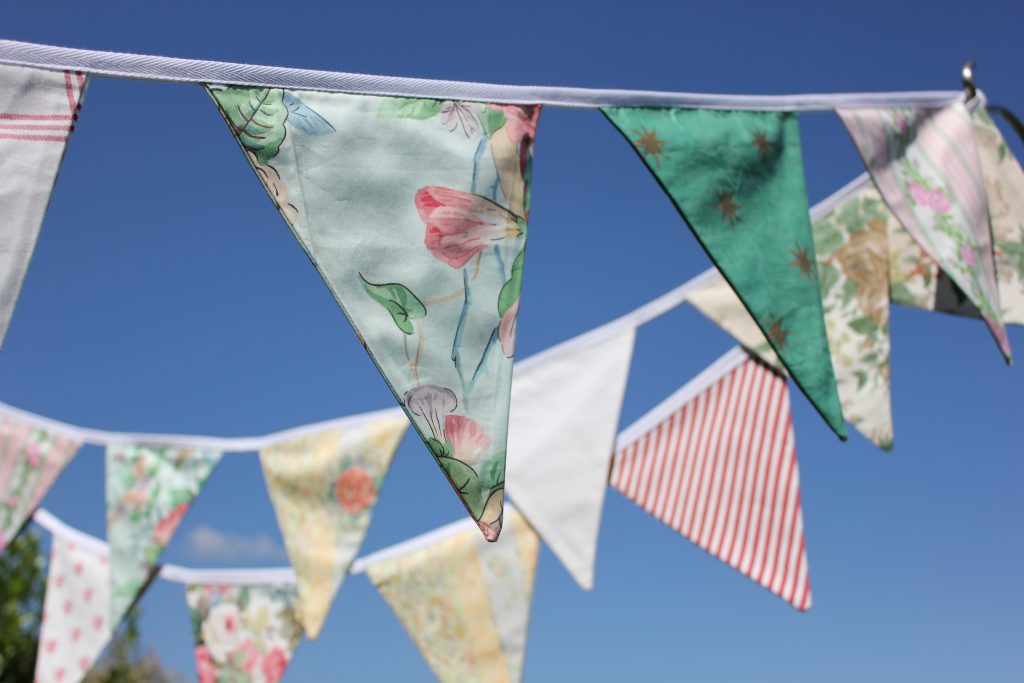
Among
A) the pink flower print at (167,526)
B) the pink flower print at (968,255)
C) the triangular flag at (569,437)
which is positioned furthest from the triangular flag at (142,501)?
Answer: the pink flower print at (968,255)

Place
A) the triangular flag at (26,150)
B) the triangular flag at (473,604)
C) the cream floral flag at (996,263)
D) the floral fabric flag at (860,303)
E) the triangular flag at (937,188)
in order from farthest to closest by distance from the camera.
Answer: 1. the triangular flag at (473,604)
2. the cream floral flag at (996,263)
3. the floral fabric flag at (860,303)
4. the triangular flag at (937,188)
5. the triangular flag at (26,150)

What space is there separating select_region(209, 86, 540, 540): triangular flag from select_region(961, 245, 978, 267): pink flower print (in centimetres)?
124

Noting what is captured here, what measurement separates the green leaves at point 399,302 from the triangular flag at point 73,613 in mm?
2424

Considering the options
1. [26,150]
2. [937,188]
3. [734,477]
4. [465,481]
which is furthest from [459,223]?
[734,477]

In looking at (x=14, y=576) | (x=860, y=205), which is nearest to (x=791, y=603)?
(x=860, y=205)

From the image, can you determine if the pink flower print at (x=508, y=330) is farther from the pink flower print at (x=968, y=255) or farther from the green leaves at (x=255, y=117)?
the pink flower print at (x=968, y=255)

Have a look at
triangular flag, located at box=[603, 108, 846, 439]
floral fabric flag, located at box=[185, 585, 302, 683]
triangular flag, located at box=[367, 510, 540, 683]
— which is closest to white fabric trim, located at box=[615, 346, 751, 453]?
triangular flag, located at box=[367, 510, 540, 683]

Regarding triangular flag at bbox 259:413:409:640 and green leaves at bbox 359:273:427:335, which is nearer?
green leaves at bbox 359:273:427:335

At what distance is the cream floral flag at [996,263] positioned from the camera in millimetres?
2867

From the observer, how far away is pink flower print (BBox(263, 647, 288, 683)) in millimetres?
3355

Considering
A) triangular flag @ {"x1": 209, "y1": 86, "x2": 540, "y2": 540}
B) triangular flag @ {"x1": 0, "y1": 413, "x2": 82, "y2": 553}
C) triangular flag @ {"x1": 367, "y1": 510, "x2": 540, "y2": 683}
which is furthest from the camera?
triangular flag @ {"x1": 0, "y1": 413, "x2": 82, "y2": 553}

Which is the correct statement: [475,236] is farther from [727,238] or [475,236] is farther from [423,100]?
[727,238]

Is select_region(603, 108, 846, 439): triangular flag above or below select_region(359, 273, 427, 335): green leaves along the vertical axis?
above

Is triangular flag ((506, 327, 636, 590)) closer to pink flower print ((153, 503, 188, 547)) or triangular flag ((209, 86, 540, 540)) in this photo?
pink flower print ((153, 503, 188, 547))
